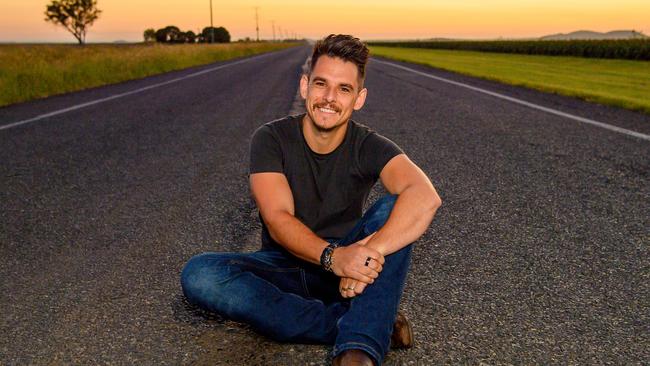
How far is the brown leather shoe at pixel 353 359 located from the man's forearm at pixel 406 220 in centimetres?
44

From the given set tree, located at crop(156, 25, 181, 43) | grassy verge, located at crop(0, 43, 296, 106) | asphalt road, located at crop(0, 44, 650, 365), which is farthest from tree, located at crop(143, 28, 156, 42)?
asphalt road, located at crop(0, 44, 650, 365)

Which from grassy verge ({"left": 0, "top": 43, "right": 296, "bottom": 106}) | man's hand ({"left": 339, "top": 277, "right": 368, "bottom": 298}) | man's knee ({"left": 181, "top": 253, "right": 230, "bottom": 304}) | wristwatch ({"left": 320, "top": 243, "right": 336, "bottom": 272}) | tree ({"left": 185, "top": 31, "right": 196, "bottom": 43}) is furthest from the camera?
tree ({"left": 185, "top": 31, "right": 196, "bottom": 43})

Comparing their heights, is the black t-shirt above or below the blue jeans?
above

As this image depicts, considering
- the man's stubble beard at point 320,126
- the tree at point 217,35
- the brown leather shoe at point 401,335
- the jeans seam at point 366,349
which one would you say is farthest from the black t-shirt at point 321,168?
the tree at point 217,35

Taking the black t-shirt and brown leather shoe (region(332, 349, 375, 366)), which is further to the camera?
the black t-shirt

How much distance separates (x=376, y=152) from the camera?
2.90 metres

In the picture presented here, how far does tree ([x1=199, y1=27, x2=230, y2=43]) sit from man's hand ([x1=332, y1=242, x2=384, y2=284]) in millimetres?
141170

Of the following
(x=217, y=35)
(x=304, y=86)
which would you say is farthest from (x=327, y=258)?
(x=217, y=35)

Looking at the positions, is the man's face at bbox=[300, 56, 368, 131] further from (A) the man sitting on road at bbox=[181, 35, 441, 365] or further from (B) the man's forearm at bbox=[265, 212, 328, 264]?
(B) the man's forearm at bbox=[265, 212, 328, 264]

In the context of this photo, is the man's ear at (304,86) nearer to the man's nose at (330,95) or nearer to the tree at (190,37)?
the man's nose at (330,95)

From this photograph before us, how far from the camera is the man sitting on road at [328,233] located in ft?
7.82

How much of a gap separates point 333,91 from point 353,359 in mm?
1311

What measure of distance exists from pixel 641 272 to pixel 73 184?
444cm

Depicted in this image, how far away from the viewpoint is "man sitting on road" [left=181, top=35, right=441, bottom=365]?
2385mm
